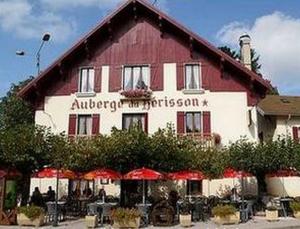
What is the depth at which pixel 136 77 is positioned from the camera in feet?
90.7

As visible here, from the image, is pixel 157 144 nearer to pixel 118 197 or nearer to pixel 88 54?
pixel 118 197

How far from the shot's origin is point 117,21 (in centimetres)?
2859

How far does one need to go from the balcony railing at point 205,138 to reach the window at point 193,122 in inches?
21.5

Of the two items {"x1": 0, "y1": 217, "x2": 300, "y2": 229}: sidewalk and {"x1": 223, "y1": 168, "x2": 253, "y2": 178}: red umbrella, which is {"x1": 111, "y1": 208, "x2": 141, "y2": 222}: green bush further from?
{"x1": 223, "y1": 168, "x2": 253, "y2": 178}: red umbrella

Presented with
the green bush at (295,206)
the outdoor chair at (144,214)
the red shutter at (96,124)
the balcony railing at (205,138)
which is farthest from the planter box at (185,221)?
the red shutter at (96,124)

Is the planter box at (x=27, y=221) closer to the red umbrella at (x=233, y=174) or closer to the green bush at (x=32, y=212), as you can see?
the green bush at (x=32, y=212)

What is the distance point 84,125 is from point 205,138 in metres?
7.11

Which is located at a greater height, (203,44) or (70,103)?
(203,44)

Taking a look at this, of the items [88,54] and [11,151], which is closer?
[11,151]

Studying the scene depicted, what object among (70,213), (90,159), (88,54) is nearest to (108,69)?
(88,54)

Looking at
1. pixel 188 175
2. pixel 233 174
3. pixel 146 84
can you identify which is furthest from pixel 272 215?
pixel 146 84

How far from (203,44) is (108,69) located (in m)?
5.74

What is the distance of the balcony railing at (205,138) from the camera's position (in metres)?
25.4

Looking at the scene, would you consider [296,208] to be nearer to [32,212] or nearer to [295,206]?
[295,206]
